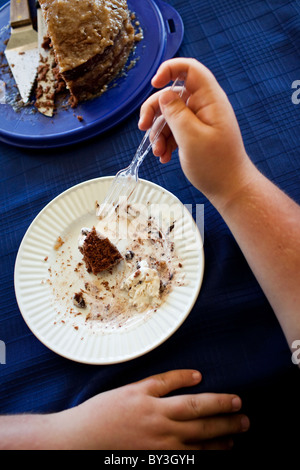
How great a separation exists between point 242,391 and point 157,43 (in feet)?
3.17

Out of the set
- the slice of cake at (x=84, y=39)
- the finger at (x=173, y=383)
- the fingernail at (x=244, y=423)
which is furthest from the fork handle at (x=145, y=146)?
the fingernail at (x=244, y=423)

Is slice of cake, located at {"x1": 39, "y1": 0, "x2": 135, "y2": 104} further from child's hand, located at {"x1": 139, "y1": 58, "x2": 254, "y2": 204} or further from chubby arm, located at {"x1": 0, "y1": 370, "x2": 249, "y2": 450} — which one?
→ chubby arm, located at {"x1": 0, "y1": 370, "x2": 249, "y2": 450}

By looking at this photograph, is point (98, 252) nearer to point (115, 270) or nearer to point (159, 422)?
point (115, 270)

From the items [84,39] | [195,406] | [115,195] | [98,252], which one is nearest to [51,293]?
[98,252]

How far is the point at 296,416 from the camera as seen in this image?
0.78 m

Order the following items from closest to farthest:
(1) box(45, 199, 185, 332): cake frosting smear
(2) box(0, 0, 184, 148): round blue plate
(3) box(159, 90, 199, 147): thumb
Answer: (3) box(159, 90, 199, 147): thumb < (1) box(45, 199, 185, 332): cake frosting smear < (2) box(0, 0, 184, 148): round blue plate

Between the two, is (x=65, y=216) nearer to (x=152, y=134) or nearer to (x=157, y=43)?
(x=152, y=134)

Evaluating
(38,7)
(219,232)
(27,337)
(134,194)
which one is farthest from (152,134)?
(38,7)

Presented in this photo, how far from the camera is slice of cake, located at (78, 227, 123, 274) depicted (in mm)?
892

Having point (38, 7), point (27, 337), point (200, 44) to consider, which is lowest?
point (27, 337)

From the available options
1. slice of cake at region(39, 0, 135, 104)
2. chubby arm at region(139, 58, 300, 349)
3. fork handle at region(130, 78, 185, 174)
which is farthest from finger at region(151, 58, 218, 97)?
slice of cake at region(39, 0, 135, 104)

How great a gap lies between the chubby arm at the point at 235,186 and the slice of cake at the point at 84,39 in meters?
0.34

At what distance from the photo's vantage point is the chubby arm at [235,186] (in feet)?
2.48

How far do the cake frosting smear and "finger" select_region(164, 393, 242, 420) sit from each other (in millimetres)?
196
